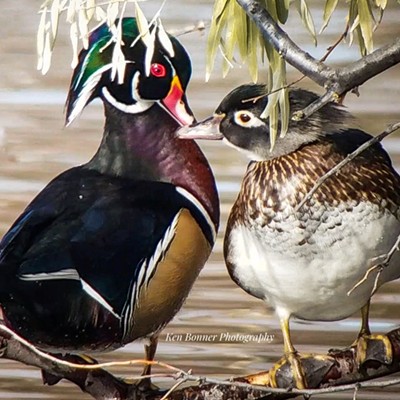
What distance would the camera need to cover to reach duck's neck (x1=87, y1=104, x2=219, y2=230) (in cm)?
175

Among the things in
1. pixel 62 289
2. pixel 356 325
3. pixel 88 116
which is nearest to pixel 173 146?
pixel 88 116

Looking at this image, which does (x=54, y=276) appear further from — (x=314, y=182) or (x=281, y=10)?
(x=281, y=10)

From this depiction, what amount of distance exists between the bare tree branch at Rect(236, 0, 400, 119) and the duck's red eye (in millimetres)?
462

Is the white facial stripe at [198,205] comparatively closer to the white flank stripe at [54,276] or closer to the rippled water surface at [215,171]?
the rippled water surface at [215,171]

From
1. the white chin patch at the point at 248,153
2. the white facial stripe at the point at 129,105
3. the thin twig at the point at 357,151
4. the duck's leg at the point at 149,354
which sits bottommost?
the duck's leg at the point at 149,354

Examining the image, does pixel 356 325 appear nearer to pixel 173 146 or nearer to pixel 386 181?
pixel 386 181

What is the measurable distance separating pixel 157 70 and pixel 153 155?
15cm

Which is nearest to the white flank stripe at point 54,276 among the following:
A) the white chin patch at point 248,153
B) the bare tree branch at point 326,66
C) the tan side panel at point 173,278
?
the tan side panel at point 173,278

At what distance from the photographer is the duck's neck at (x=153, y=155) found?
1750 millimetres

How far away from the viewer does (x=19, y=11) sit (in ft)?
6.04

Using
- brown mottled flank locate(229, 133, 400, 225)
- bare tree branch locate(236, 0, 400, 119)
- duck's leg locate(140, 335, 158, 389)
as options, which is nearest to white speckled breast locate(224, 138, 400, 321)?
brown mottled flank locate(229, 133, 400, 225)

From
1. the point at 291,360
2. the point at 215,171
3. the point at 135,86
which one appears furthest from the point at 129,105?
the point at 291,360

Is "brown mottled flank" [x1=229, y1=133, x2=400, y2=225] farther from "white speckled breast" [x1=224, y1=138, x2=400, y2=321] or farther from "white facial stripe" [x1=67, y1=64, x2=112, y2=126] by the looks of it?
"white facial stripe" [x1=67, y1=64, x2=112, y2=126]

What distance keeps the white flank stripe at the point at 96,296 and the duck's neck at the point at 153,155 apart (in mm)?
201
